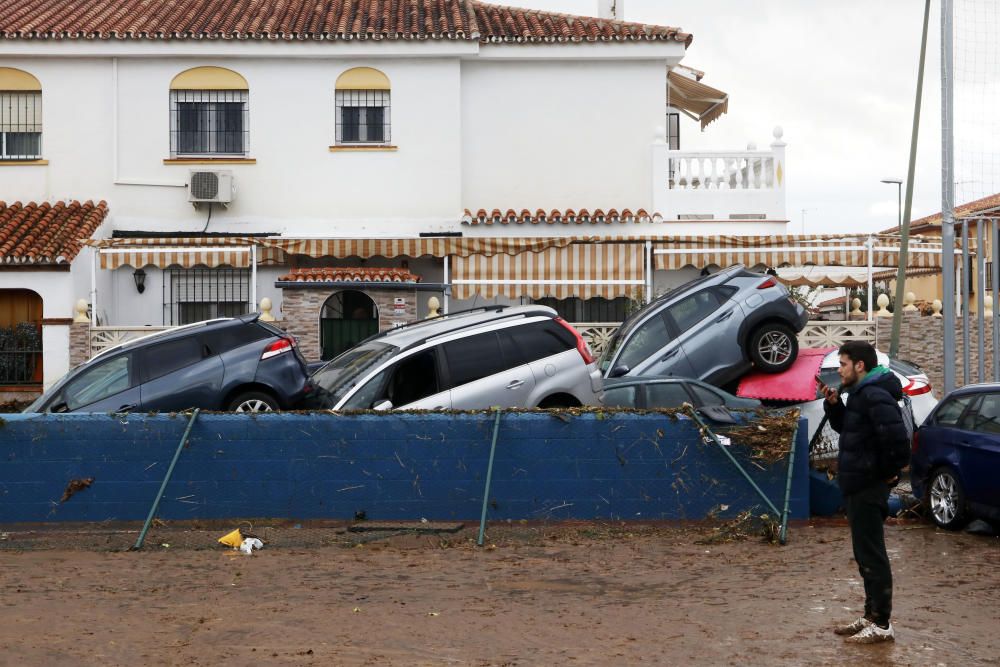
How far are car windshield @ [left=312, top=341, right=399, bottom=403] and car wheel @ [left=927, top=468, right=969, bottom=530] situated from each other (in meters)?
5.89

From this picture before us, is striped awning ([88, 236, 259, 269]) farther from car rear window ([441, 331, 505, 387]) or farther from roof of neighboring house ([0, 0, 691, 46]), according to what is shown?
car rear window ([441, 331, 505, 387])

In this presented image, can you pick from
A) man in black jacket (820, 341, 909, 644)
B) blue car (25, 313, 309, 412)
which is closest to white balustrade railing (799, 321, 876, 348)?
blue car (25, 313, 309, 412)

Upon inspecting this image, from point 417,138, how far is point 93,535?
14.8 meters

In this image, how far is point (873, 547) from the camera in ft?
26.2

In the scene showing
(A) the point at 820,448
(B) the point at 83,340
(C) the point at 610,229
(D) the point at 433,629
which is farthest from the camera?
(C) the point at 610,229

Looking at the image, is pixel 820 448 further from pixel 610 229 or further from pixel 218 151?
pixel 218 151

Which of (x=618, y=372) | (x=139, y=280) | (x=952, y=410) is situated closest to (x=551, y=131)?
(x=139, y=280)

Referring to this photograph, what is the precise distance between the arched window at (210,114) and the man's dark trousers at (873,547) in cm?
1952

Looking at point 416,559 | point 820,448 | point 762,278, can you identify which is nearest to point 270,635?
point 416,559

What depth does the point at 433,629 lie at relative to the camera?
27.7 ft

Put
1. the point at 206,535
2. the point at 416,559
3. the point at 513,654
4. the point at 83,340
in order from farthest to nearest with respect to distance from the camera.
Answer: the point at 83,340
the point at 206,535
the point at 416,559
the point at 513,654

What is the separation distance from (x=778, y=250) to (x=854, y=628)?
15286mm

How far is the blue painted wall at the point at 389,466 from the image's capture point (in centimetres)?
1220

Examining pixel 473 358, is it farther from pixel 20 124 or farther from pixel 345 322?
pixel 20 124
